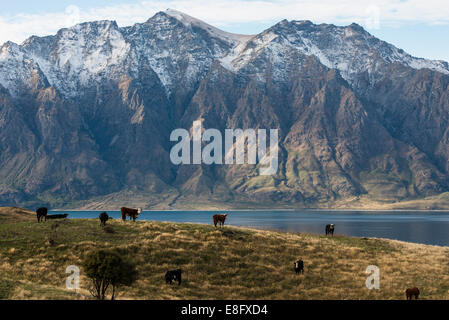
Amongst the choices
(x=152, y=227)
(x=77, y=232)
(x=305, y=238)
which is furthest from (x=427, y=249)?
(x=77, y=232)

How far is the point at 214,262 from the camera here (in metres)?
63.2

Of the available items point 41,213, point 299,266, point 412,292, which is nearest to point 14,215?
point 41,213

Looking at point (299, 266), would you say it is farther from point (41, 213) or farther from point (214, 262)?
Answer: point (41, 213)

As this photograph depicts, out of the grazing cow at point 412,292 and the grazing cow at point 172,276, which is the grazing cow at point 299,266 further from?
the grazing cow at point 172,276

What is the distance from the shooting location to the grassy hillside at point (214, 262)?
54.8 metres

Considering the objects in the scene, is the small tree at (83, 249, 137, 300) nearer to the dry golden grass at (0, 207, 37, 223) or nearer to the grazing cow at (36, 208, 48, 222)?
the grazing cow at (36, 208, 48, 222)

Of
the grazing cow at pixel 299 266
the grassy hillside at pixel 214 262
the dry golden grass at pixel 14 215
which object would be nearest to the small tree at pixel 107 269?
the grassy hillside at pixel 214 262

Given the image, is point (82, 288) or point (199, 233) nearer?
point (82, 288)

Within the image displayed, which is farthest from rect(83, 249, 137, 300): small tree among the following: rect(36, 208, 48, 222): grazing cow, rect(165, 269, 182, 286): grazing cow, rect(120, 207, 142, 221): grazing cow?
rect(36, 208, 48, 222): grazing cow

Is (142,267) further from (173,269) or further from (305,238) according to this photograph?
(305,238)
